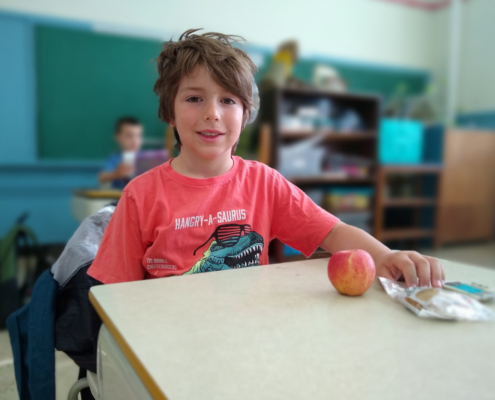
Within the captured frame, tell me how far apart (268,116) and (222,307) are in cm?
262

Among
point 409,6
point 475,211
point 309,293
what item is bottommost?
point 475,211

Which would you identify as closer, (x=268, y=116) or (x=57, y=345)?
(x=57, y=345)

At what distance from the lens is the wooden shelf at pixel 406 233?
325cm

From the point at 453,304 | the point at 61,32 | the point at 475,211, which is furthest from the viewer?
the point at 475,211

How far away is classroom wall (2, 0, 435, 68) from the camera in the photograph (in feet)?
9.43

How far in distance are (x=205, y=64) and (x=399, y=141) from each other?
2968 mm

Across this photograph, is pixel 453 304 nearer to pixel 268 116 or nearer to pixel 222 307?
pixel 222 307

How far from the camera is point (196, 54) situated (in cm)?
76

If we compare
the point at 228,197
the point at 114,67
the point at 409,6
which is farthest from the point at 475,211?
the point at 228,197

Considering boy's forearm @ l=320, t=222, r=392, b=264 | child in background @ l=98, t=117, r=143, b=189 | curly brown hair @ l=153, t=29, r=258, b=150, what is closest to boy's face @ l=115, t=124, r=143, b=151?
child in background @ l=98, t=117, r=143, b=189

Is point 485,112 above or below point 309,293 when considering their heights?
above

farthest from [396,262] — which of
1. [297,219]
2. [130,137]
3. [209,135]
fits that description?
[130,137]

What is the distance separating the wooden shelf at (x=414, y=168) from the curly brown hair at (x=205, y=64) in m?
2.61

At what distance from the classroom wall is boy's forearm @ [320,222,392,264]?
262cm
